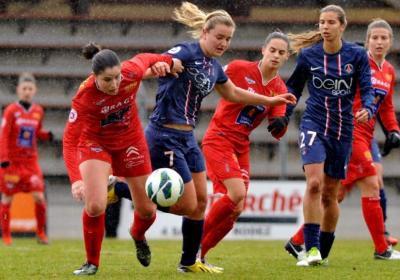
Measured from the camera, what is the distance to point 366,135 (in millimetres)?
10164

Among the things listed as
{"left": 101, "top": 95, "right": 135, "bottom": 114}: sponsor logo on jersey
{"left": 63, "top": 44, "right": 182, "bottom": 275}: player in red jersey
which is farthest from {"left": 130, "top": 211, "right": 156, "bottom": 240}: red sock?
{"left": 101, "top": 95, "right": 135, "bottom": 114}: sponsor logo on jersey

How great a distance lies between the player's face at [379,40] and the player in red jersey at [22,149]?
5.69 meters

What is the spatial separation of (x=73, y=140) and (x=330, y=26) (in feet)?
8.01

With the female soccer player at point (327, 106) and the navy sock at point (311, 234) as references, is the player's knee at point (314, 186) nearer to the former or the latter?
the female soccer player at point (327, 106)

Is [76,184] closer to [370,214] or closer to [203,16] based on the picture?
[203,16]

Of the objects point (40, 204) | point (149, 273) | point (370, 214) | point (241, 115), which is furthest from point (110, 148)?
point (40, 204)

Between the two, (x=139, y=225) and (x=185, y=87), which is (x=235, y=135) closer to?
(x=185, y=87)

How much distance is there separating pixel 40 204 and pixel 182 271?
639 centimetres

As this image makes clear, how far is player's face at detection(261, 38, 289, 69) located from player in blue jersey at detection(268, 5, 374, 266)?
18cm

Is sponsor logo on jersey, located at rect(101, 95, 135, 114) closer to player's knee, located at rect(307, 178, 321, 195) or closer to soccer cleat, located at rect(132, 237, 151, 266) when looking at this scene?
soccer cleat, located at rect(132, 237, 151, 266)

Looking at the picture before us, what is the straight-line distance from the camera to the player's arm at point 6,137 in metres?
14.1

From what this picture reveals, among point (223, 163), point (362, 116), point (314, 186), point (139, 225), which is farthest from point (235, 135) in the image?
point (139, 225)

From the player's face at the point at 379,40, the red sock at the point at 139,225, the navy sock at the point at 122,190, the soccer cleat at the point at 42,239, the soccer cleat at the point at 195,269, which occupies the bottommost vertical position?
the soccer cleat at the point at 42,239

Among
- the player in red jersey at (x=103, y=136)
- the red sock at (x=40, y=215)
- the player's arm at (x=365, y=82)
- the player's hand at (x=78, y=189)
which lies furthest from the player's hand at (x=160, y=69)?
the red sock at (x=40, y=215)
